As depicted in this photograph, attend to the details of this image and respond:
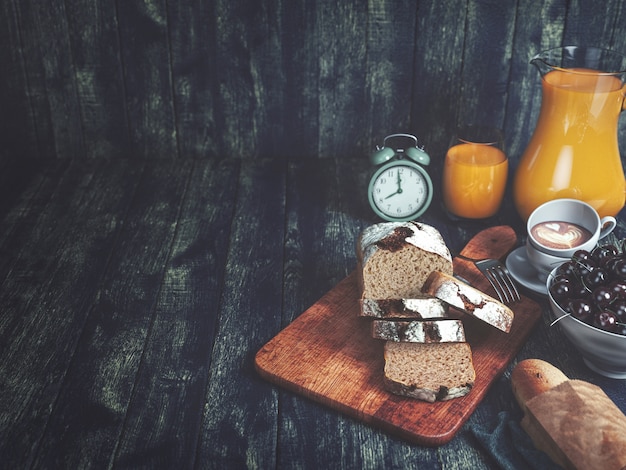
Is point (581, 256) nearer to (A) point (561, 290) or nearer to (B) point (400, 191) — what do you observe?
(A) point (561, 290)

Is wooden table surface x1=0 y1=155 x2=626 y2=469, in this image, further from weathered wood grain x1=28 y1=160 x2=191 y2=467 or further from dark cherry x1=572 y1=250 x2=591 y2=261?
dark cherry x1=572 y1=250 x2=591 y2=261

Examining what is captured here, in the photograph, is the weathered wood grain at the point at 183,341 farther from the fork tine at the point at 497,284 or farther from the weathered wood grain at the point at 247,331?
the fork tine at the point at 497,284

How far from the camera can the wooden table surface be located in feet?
4.00

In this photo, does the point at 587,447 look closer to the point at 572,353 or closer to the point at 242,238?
the point at 572,353

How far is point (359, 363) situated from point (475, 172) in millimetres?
663

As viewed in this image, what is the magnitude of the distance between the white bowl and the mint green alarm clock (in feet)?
1.92

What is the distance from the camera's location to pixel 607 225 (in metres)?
1.66

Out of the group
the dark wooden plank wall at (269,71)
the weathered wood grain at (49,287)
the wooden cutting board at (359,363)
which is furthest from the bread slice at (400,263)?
the dark wooden plank wall at (269,71)

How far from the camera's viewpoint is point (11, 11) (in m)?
2.03

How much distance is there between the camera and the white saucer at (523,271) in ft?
5.13

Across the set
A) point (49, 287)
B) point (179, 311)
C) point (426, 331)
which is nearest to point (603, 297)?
point (426, 331)

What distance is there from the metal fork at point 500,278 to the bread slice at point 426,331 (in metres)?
0.24

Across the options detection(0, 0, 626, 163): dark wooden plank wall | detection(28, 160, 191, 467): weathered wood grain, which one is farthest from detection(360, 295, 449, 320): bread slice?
detection(0, 0, 626, 163): dark wooden plank wall

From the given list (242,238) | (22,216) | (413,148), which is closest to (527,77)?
(413,148)
